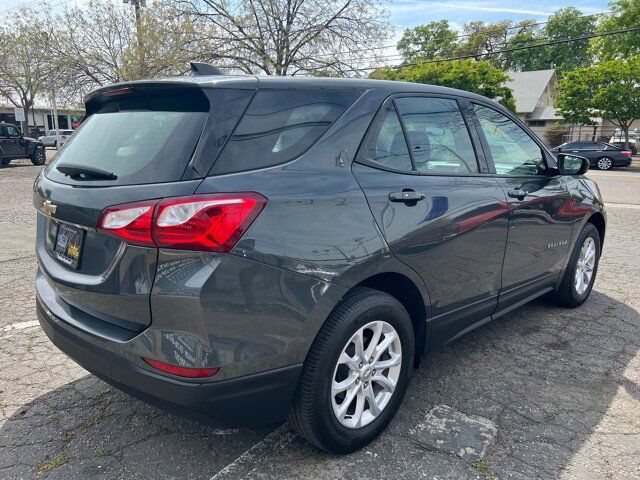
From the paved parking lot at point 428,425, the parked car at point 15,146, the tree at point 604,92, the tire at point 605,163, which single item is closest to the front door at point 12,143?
the parked car at point 15,146

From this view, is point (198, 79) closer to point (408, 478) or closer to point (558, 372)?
point (408, 478)

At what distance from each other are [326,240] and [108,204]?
2.91 ft

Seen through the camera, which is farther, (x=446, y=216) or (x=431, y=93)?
(x=431, y=93)

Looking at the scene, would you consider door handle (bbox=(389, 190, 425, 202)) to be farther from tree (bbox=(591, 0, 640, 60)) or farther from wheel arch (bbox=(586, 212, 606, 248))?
tree (bbox=(591, 0, 640, 60))

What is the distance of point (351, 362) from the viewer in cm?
237

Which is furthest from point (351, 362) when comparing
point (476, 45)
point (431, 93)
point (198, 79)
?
point (476, 45)

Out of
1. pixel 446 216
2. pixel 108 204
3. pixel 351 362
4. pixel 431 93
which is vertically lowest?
pixel 351 362

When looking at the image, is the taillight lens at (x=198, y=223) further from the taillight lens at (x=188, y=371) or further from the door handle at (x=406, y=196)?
the door handle at (x=406, y=196)

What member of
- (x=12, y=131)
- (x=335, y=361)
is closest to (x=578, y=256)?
(x=335, y=361)

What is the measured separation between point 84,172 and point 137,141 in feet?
0.88

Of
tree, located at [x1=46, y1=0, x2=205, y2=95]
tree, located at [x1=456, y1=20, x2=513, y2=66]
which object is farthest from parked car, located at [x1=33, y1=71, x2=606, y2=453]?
tree, located at [x1=456, y1=20, x2=513, y2=66]

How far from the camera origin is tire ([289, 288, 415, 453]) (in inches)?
86.4

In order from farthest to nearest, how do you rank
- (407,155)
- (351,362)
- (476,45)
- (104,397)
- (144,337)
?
(476,45) < (104,397) < (407,155) < (351,362) < (144,337)

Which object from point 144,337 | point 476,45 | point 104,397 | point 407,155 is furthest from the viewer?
point 476,45
